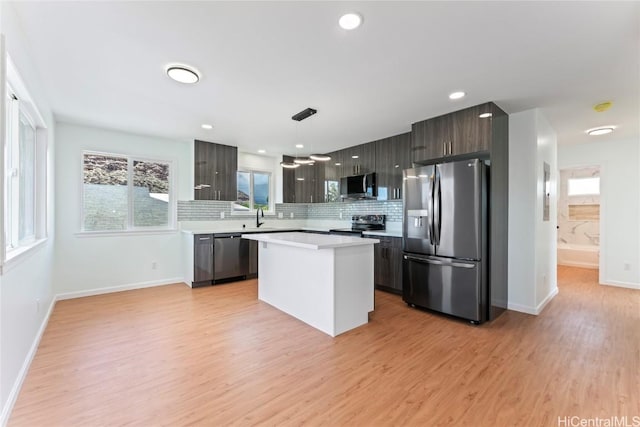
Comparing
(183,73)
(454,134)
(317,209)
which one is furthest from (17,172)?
(317,209)

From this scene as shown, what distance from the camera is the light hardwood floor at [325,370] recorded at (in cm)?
178

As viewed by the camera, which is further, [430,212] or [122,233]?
[122,233]

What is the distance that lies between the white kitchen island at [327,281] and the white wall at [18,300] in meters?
2.11

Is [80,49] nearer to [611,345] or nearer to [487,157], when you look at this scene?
[487,157]

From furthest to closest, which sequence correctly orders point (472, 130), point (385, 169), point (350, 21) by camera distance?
1. point (385, 169)
2. point (472, 130)
3. point (350, 21)

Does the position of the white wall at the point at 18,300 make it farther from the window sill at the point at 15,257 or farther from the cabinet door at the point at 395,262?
the cabinet door at the point at 395,262

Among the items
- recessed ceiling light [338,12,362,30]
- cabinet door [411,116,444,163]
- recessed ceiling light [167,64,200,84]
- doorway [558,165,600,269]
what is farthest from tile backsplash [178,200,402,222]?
doorway [558,165,600,269]

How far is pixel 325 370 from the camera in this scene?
2.25m

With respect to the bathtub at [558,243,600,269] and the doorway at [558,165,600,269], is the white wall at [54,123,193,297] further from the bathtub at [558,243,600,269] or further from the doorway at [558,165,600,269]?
Answer: the bathtub at [558,243,600,269]

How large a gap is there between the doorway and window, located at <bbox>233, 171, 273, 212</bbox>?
6.99m

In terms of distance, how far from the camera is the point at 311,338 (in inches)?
111

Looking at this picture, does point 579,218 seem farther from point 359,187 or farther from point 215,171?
point 215,171

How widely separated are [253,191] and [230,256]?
1.72 meters

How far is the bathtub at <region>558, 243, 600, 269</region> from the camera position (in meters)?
6.58
